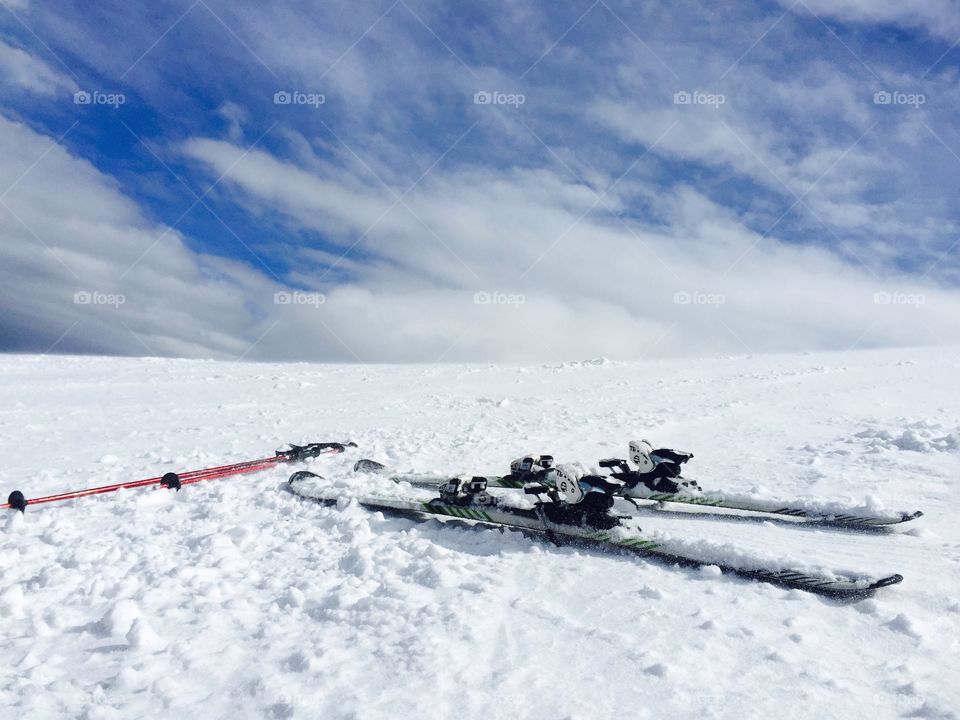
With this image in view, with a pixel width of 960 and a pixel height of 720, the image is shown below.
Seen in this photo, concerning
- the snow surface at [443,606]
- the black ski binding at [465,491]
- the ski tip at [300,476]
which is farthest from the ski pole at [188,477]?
the black ski binding at [465,491]

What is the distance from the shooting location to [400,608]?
416 centimetres

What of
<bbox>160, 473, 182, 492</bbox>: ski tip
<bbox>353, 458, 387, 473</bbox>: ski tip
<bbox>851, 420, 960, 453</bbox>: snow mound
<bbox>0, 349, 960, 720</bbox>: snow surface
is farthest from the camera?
<bbox>851, 420, 960, 453</bbox>: snow mound

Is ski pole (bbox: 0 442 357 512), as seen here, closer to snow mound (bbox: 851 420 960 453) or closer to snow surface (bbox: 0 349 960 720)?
snow surface (bbox: 0 349 960 720)

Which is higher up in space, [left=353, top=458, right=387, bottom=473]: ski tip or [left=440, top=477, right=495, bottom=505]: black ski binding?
[left=353, top=458, right=387, bottom=473]: ski tip

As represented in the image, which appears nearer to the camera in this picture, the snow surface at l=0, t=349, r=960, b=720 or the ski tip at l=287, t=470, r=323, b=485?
the snow surface at l=0, t=349, r=960, b=720

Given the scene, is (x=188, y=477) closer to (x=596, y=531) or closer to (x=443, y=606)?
(x=443, y=606)

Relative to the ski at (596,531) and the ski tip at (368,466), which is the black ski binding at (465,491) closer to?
the ski at (596,531)

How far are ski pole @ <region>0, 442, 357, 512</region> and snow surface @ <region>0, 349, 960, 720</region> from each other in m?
0.16

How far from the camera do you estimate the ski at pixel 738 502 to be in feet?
19.3

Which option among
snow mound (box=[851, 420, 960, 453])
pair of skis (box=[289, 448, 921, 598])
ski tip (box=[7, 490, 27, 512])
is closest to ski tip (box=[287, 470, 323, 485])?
pair of skis (box=[289, 448, 921, 598])

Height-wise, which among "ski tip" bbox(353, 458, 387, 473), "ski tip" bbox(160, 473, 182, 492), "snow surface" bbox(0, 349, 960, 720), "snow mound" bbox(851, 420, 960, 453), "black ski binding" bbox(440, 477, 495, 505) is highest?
"snow mound" bbox(851, 420, 960, 453)

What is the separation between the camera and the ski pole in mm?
6454

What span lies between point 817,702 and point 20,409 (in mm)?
18641

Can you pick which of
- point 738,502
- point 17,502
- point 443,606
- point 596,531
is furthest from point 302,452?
point 738,502
